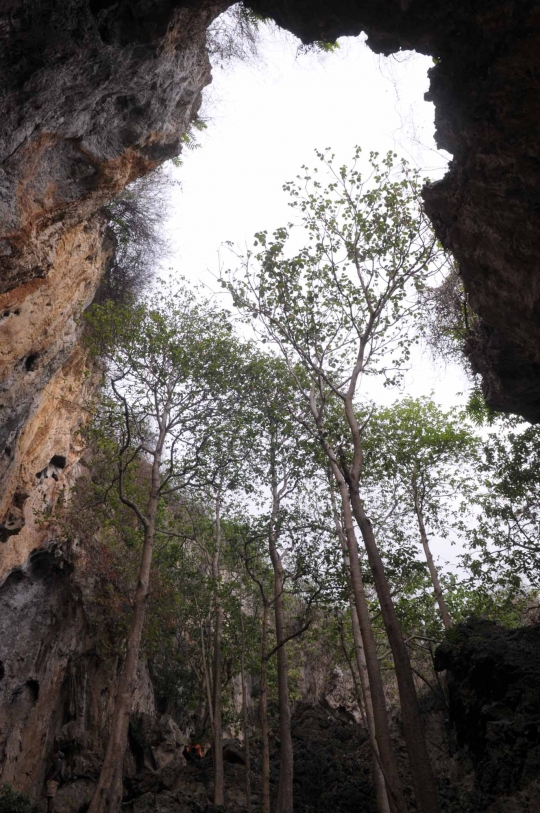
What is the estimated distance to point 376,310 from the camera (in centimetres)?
1234

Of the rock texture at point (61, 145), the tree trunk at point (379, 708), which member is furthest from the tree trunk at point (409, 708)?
the rock texture at point (61, 145)

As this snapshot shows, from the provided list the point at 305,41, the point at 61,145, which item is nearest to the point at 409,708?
the point at 305,41

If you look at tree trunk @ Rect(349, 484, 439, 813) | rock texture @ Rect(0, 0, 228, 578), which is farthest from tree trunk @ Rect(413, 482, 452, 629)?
rock texture @ Rect(0, 0, 228, 578)

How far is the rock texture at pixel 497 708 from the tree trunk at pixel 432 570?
3.16 metres

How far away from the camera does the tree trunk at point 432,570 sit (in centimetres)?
1669

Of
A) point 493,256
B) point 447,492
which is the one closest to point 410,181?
point 493,256

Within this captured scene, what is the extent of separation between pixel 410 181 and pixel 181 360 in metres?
8.13

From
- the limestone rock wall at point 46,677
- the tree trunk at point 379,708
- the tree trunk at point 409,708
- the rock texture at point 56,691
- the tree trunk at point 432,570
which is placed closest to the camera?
the tree trunk at point 409,708

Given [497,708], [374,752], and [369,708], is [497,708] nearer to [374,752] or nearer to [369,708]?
[374,752]

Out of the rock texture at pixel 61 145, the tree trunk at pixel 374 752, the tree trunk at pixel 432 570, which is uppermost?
the rock texture at pixel 61 145

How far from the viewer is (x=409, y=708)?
7.59 m

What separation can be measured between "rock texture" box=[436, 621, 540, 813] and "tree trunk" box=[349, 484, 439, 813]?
297 cm

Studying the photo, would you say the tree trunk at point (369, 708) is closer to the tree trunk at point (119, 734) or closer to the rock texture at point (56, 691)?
the tree trunk at point (119, 734)

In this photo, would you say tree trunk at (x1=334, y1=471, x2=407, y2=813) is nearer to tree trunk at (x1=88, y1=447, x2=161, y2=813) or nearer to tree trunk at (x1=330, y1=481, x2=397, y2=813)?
tree trunk at (x1=330, y1=481, x2=397, y2=813)
